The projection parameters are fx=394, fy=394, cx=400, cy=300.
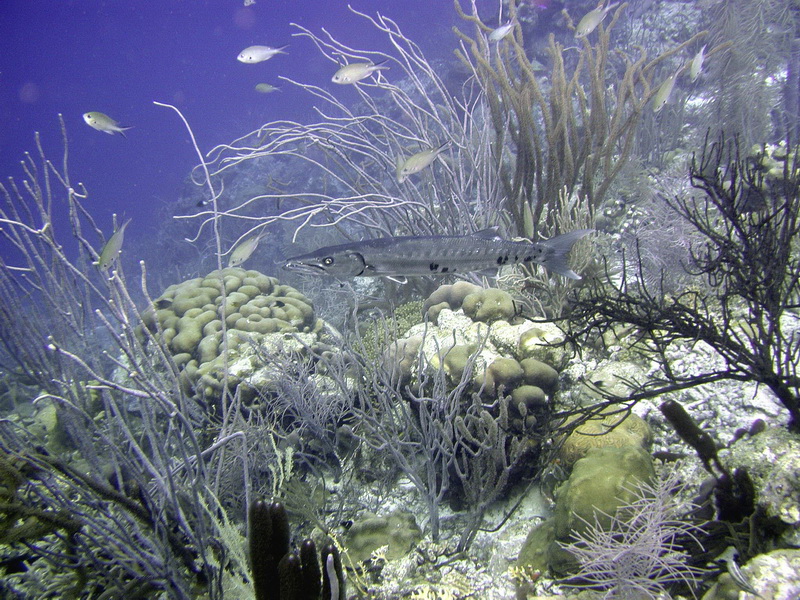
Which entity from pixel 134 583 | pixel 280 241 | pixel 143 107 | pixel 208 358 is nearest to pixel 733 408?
pixel 134 583

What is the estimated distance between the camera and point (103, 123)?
21.0 feet

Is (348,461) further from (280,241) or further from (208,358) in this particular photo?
(280,241)

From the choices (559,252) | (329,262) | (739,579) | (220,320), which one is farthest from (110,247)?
(739,579)

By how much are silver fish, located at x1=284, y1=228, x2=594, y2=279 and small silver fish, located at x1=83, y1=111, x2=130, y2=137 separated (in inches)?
199

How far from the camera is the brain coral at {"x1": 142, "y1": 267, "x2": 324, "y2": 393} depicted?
17.0ft

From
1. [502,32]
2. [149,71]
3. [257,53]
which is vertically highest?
[149,71]

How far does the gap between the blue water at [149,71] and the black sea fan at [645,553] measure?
4118 centimetres

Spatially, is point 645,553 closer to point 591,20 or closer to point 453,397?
point 453,397

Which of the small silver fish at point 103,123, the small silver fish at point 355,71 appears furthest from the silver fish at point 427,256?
the small silver fish at point 103,123

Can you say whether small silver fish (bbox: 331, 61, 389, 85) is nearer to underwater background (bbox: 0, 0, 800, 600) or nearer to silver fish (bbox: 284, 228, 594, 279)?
underwater background (bbox: 0, 0, 800, 600)

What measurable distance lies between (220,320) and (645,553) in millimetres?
5867

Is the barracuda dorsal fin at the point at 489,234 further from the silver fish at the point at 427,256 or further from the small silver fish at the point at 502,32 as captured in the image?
the small silver fish at the point at 502,32

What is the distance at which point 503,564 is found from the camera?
2893mm

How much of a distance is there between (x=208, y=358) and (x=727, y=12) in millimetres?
15504
